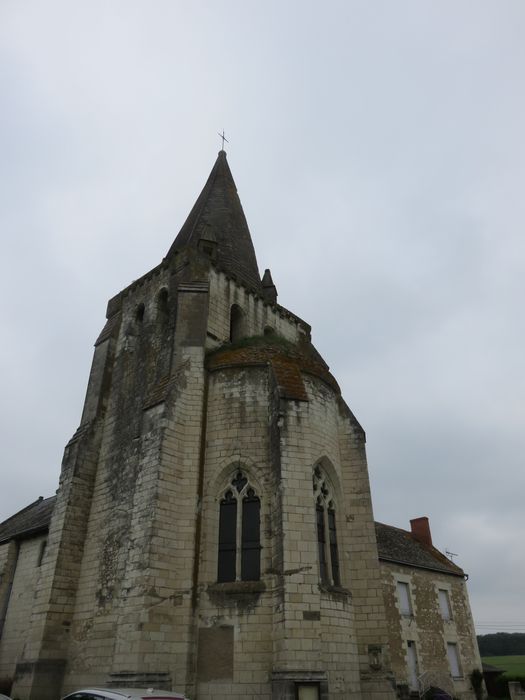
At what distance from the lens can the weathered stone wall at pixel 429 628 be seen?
2041 cm

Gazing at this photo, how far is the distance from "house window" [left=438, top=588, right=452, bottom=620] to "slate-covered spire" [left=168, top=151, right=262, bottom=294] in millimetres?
16368

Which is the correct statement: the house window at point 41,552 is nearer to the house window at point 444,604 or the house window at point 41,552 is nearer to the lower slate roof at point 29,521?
the lower slate roof at point 29,521

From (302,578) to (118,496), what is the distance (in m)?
5.93

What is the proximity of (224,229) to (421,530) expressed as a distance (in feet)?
64.4

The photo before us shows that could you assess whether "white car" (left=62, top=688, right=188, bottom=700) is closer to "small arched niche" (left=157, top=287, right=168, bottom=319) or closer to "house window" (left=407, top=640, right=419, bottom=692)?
"small arched niche" (left=157, top=287, right=168, bottom=319)

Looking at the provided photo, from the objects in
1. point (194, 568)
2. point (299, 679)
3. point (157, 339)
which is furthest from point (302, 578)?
point (157, 339)

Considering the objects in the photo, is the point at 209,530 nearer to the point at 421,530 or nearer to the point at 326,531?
the point at 326,531

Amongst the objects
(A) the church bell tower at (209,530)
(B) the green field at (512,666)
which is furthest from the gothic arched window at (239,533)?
(B) the green field at (512,666)

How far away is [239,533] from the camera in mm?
11695

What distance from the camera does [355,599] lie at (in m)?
11.8

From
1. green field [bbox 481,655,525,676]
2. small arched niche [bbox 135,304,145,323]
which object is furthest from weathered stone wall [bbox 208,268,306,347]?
green field [bbox 481,655,525,676]

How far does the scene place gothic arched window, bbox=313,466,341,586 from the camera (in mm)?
11516

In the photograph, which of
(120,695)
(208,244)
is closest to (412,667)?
(120,695)

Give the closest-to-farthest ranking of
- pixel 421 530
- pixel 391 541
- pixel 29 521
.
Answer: pixel 29 521, pixel 391 541, pixel 421 530
